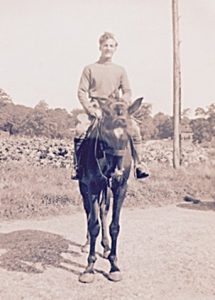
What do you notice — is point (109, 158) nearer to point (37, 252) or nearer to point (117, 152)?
point (117, 152)

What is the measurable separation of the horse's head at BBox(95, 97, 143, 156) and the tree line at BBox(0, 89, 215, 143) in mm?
7003

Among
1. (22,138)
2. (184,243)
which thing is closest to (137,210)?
(184,243)

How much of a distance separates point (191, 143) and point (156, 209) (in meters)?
8.31

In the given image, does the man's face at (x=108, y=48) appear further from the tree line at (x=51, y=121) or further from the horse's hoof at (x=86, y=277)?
the tree line at (x=51, y=121)

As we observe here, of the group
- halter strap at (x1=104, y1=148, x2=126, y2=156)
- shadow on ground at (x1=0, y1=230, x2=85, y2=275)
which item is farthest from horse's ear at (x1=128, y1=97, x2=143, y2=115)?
shadow on ground at (x1=0, y1=230, x2=85, y2=275)

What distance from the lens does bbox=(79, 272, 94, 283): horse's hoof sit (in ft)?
14.4

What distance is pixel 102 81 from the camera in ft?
14.8

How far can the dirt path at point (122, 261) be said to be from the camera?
415cm

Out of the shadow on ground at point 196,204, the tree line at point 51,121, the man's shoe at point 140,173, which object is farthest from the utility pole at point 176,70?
the man's shoe at point 140,173

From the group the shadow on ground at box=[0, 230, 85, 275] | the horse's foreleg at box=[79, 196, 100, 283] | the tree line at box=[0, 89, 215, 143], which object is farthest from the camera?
the tree line at box=[0, 89, 215, 143]

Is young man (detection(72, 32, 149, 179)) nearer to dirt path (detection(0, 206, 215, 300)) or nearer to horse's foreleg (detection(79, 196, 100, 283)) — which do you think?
horse's foreleg (detection(79, 196, 100, 283))

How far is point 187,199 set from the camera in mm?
10141

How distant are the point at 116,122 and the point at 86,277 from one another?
1.65 metres

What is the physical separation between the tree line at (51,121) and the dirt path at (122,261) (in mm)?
4107
